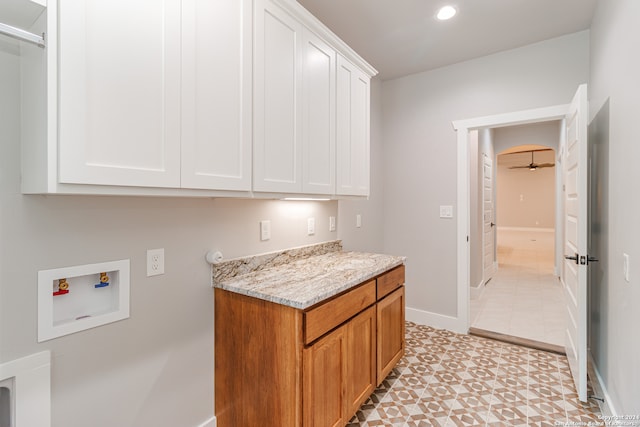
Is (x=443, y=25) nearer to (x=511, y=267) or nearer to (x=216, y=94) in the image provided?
(x=216, y=94)

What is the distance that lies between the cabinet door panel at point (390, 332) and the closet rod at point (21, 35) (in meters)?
2.03

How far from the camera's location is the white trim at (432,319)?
328cm

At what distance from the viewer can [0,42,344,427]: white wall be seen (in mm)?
1111

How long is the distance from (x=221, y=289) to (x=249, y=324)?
0.27 metres

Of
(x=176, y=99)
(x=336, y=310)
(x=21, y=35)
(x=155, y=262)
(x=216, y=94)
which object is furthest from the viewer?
(x=336, y=310)

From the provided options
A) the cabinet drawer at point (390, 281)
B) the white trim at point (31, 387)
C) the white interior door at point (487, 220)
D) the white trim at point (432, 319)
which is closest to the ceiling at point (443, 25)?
the cabinet drawer at point (390, 281)

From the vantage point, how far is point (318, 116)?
2.03m

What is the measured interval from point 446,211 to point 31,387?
3.26 m

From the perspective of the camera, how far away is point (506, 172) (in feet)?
37.5

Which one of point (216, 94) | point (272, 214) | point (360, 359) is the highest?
point (216, 94)

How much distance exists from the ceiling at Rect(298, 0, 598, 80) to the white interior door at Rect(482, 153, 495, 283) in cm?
236

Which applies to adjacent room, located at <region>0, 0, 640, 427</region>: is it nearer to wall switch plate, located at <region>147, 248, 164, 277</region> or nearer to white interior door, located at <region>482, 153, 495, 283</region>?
wall switch plate, located at <region>147, 248, 164, 277</region>

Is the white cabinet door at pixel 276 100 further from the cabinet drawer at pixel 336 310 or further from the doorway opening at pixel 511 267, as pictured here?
the doorway opening at pixel 511 267

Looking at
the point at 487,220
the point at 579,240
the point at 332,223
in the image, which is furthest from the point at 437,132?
the point at 487,220
